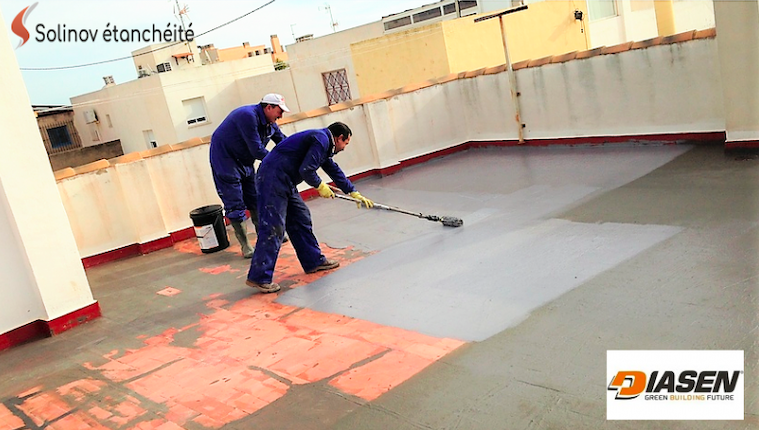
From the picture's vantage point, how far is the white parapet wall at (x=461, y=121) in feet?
24.7

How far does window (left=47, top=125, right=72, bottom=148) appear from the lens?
26797 mm

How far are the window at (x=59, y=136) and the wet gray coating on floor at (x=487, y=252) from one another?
23175 mm

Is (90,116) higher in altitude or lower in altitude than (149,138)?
higher

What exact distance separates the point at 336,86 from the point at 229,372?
61.2ft

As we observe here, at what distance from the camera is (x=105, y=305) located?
6.00 m

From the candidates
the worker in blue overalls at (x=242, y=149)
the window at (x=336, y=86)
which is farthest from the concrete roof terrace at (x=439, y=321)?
the window at (x=336, y=86)

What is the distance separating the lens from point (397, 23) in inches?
851

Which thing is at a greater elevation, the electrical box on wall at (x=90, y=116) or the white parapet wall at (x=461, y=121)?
the electrical box on wall at (x=90, y=116)

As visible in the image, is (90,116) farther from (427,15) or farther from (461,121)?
(461,121)

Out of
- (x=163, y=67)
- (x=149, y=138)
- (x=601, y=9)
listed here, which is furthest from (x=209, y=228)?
(x=163, y=67)

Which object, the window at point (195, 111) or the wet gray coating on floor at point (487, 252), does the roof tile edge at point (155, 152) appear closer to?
the wet gray coating on floor at point (487, 252)

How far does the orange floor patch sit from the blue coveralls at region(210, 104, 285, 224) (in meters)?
2.04

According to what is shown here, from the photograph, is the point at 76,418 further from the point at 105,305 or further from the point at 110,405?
the point at 105,305

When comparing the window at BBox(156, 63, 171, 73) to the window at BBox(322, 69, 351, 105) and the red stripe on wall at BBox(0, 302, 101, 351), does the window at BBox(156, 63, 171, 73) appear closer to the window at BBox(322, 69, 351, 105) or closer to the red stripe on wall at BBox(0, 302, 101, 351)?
the window at BBox(322, 69, 351, 105)
